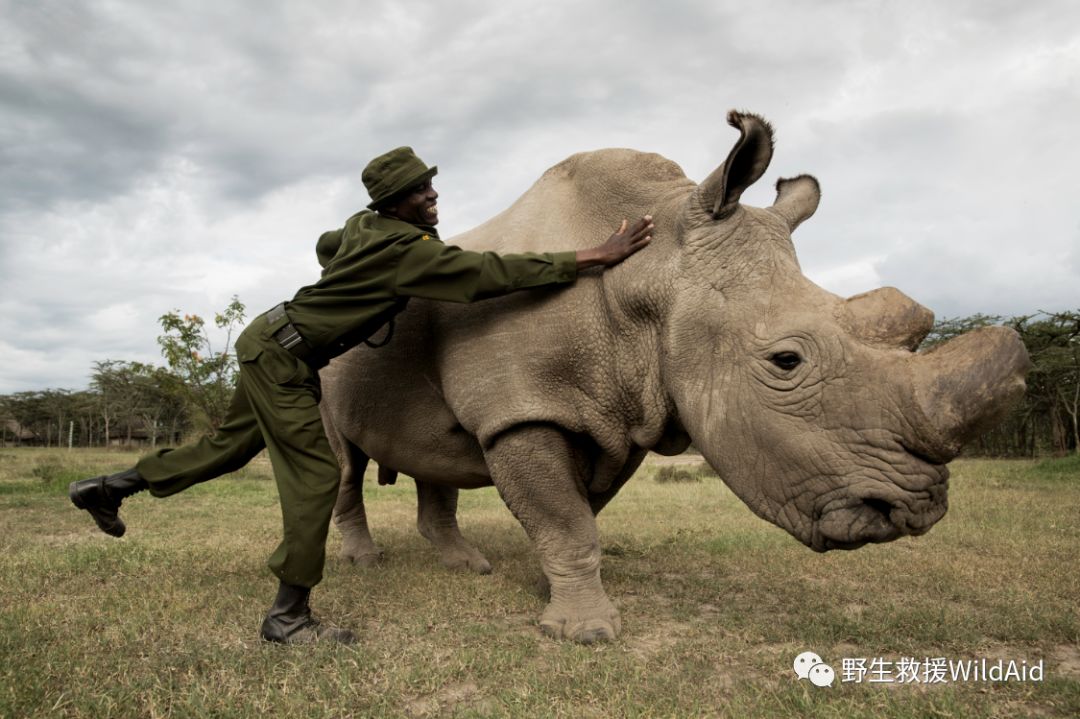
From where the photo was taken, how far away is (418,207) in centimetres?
376

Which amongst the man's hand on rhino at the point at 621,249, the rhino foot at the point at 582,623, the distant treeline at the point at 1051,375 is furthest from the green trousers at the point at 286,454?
the distant treeline at the point at 1051,375

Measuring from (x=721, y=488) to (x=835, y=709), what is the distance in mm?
9450

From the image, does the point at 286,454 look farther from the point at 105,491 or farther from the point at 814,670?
the point at 814,670

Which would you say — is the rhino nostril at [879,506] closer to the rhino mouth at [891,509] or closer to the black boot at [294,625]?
the rhino mouth at [891,509]

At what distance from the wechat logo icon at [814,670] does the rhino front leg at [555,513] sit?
2.82 feet

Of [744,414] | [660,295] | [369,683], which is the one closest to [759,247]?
[660,295]

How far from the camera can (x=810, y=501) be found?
2.85m

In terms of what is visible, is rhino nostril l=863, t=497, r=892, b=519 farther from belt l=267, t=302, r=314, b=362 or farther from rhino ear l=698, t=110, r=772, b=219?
belt l=267, t=302, r=314, b=362

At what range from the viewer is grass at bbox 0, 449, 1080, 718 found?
251 cm

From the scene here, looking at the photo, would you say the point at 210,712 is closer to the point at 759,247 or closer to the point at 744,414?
the point at 744,414

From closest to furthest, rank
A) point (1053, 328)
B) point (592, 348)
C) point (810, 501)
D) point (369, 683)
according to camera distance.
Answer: point (369, 683)
point (810, 501)
point (592, 348)
point (1053, 328)

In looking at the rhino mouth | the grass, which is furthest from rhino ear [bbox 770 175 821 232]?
the grass

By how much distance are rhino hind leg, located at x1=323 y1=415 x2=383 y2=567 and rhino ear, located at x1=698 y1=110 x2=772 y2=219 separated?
119 inches

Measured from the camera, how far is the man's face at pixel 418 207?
372 cm
